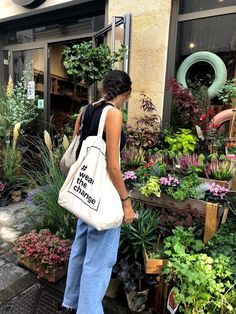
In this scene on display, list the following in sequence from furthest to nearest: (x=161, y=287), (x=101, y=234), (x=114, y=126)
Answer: (x=161, y=287) → (x=101, y=234) → (x=114, y=126)

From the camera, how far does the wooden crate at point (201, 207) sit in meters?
1.99

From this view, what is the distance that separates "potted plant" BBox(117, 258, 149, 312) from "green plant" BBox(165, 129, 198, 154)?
1.44 meters

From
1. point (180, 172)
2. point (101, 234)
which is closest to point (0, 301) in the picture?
point (101, 234)

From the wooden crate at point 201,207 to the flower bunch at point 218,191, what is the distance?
0.31 feet

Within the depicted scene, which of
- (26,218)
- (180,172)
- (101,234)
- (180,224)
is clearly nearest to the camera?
(101,234)

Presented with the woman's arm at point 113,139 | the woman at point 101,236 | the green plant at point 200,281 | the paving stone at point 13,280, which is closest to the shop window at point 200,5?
the woman at point 101,236

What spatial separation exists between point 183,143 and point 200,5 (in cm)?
185

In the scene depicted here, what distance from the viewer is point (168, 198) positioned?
2230mm

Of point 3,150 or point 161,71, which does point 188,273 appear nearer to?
point 161,71

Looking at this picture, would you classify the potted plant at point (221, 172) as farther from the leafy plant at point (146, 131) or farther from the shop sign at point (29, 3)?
the shop sign at point (29, 3)

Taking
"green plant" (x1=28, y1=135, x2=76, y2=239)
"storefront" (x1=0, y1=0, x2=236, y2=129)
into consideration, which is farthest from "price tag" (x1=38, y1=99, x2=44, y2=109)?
"green plant" (x1=28, y1=135, x2=76, y2=239)

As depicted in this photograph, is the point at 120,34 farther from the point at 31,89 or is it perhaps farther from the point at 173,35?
the point at 31,89

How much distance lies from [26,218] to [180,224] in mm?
2026

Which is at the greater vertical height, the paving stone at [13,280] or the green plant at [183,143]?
the green plant at [183,143]
